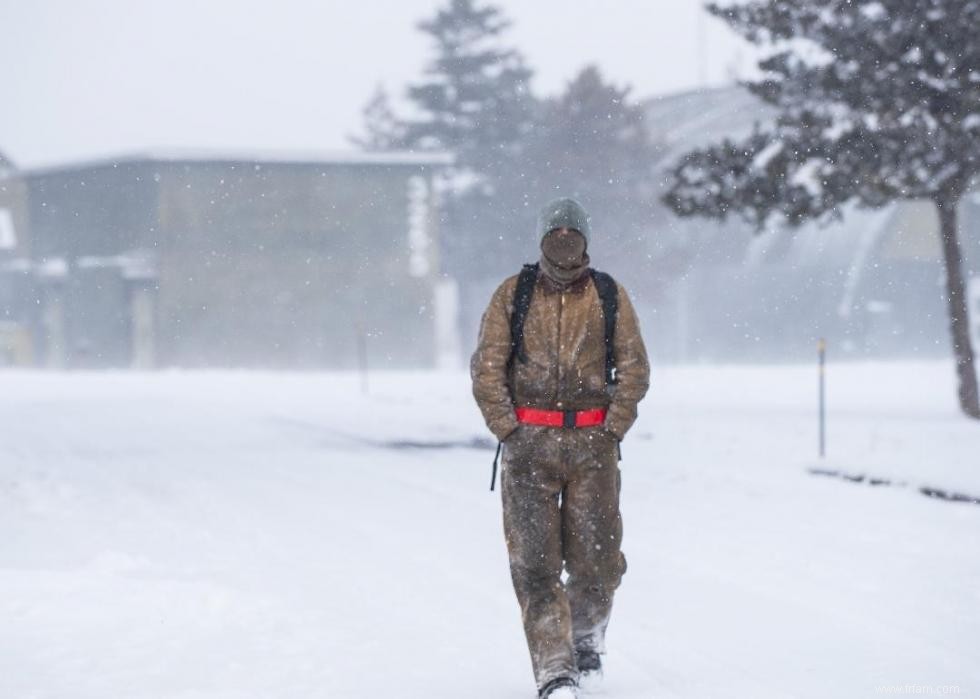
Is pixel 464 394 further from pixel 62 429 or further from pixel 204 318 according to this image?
pixel 204 318

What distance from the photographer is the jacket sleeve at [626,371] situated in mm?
5594

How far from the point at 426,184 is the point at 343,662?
144 ft

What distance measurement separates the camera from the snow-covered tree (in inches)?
789

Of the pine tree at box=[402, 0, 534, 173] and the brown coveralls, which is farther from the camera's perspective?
the pine tree at box=[402, 0, 534, 173]

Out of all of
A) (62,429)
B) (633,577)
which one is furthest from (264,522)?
(62,429)

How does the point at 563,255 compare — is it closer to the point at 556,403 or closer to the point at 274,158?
the point at 556,403

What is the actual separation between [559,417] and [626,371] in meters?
0.35

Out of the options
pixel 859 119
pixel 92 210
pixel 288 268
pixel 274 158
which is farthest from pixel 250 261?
pixel 859 119

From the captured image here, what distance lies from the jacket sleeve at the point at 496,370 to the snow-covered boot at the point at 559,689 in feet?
3.29

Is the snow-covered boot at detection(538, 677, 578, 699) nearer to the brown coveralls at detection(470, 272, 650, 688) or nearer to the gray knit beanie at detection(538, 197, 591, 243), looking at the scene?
the brown coveralls at detection(470, 272, 650, 688)

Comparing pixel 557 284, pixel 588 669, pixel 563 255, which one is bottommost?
pixel 588 669

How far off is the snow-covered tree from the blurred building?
27.8 metres

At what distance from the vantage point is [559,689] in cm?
542

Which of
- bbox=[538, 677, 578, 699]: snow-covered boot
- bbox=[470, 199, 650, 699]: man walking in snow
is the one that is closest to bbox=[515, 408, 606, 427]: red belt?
bbox=[470, 199, 650, 699]: man walking in snow
